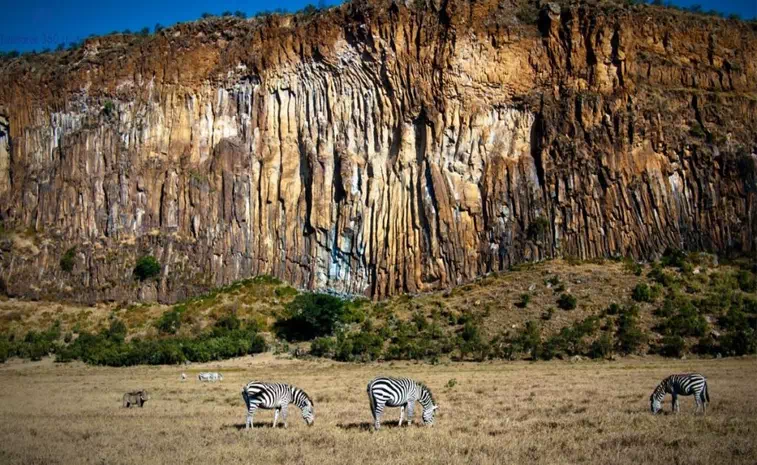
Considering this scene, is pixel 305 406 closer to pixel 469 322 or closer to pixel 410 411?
pixel 410 411

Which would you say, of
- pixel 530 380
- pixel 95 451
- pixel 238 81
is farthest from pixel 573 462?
pixel 238 81

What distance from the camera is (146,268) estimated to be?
2431 inches

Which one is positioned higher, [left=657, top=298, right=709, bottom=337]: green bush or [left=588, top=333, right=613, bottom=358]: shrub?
[left=657, top=298, right=709, bottom=337]: green bush

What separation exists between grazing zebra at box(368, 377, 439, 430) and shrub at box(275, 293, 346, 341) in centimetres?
3246

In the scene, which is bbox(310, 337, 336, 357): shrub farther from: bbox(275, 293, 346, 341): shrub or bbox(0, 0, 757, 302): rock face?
bbox(0, 0, 757, 302): rock face

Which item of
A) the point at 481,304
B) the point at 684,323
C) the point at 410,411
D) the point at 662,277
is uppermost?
the point at 662,277

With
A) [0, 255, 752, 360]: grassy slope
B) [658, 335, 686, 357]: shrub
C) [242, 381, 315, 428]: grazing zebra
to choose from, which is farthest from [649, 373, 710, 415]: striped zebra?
[0, 255, 752, 360]: grassy slope

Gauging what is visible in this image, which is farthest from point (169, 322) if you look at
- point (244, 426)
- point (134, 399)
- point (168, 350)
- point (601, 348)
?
point (244, 426)

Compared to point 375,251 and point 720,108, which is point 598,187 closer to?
point 720,108

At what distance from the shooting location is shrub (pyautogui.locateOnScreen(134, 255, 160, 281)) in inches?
2435

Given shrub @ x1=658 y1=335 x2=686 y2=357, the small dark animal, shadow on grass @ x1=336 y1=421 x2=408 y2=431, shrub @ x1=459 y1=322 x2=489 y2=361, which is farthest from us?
shrub @ x1=459 y1=322 x2=489 y2=361

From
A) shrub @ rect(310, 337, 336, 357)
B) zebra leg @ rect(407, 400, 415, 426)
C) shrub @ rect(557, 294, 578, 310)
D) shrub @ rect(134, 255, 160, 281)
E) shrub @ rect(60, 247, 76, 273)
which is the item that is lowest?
zebra leg @ rect(407, 400, 415, 426)

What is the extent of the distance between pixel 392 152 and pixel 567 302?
19.6m

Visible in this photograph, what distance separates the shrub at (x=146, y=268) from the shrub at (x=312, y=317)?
1278cm
